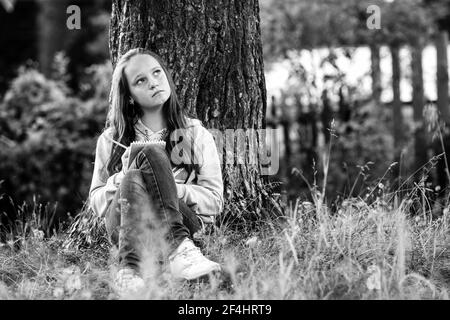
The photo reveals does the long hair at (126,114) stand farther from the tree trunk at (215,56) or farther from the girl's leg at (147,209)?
the girl's leg at (147,209)

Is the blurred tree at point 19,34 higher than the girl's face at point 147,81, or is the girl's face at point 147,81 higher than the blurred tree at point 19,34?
the blurred tree at point 19,34

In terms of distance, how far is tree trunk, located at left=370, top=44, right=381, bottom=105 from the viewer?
839 centimetres

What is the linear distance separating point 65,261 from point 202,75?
1297mm

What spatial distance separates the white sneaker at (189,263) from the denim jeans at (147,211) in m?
0.04

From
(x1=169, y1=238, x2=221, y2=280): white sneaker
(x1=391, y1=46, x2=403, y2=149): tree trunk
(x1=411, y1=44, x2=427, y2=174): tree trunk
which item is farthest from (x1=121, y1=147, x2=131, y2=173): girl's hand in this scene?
(x1=391, y1=46, x2=403, y2=149): tree trunk

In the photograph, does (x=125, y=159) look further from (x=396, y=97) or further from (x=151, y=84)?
(x=396, y=97)

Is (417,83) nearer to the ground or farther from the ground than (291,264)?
farther from the ground

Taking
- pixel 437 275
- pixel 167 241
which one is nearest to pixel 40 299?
pixel 167 241

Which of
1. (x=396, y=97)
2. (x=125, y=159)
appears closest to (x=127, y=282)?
(x=125, y=159)

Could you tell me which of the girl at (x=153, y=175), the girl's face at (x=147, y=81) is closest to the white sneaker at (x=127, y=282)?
the girl at (x=153, y=175)

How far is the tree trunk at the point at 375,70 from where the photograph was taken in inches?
330

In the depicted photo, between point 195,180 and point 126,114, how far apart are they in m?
0.51

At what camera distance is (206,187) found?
381 centimetres

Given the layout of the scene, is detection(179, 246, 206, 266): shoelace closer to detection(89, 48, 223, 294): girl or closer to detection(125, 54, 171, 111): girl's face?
detection(89, 48, 223, 294): girl
